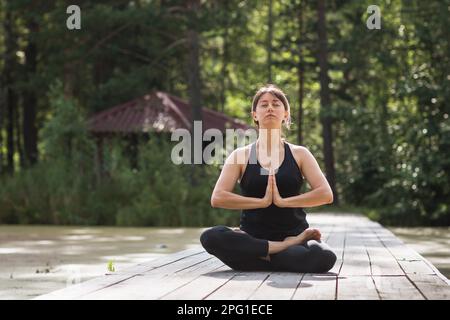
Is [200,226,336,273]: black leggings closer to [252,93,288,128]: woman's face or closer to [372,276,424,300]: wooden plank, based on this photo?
[372,276,424,300]: wooden plank

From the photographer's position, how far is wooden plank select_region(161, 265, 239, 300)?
14.8 feet

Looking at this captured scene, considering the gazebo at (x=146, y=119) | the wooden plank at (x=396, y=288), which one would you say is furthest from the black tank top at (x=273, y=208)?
the gazebo at (x=146, y=119)

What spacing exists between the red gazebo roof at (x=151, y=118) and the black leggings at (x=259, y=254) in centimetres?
1941

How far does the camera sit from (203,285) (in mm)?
5031

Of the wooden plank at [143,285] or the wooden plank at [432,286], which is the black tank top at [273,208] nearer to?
the wooden plank at [143,285]

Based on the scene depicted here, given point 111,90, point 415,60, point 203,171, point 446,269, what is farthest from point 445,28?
point 446,269

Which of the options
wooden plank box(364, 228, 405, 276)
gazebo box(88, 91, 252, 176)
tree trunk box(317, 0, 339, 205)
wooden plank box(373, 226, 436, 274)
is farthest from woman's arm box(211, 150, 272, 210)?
tree trunk box(317, 0, 339, 205)

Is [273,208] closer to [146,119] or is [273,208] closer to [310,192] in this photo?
[310,192]

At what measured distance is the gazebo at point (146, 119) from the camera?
2589 centimetres

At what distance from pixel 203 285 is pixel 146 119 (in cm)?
2140

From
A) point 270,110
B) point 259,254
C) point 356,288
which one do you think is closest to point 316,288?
point 356,288

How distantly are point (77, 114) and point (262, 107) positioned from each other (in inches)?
682

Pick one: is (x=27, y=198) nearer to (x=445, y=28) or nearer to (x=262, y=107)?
(x=445, y=28)
